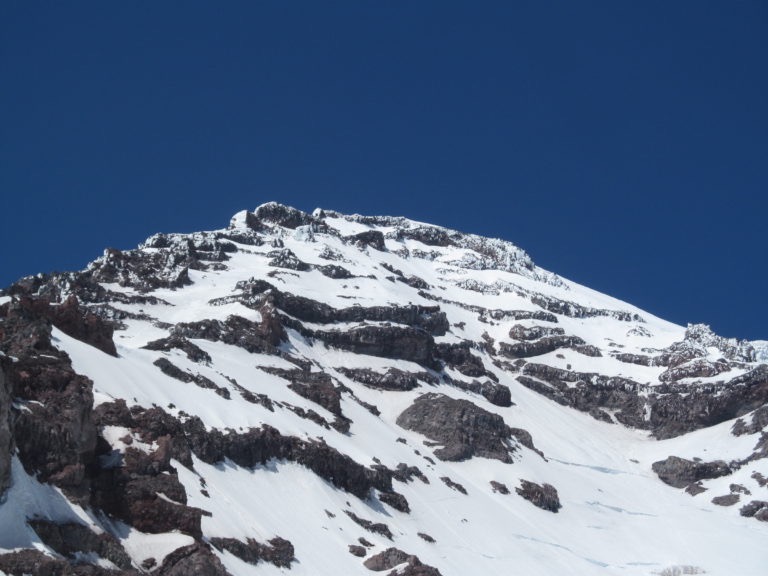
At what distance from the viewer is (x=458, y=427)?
322ft

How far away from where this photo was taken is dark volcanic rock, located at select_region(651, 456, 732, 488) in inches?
4348

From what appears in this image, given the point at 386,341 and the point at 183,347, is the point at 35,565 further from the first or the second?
the point at 386,341

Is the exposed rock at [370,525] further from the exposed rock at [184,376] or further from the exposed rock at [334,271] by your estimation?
the exposed rock at [334,271]

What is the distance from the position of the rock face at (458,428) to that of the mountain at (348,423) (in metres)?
0.29

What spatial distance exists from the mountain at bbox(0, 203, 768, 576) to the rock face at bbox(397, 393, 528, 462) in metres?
0.29

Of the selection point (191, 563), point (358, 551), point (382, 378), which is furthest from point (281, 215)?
point (191, 563)

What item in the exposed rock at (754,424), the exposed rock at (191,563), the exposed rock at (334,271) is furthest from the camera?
the exposed rock at (334,271)

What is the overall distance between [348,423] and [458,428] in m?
19.2

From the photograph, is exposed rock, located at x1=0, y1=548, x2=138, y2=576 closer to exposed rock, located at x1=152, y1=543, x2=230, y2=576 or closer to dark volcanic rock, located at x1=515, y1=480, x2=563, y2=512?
exposed rock, located at x1=152, y1=543, x2=230, y2=576

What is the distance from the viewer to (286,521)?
53688 mm

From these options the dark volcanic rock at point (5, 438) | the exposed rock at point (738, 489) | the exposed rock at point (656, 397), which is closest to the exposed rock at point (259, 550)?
the dark volcanic rock at point (5, 438)

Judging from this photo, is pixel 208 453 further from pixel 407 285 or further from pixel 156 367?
pixel 407 285

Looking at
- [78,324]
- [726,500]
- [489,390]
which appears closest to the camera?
[78,324]

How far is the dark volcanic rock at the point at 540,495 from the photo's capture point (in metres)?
88.3
